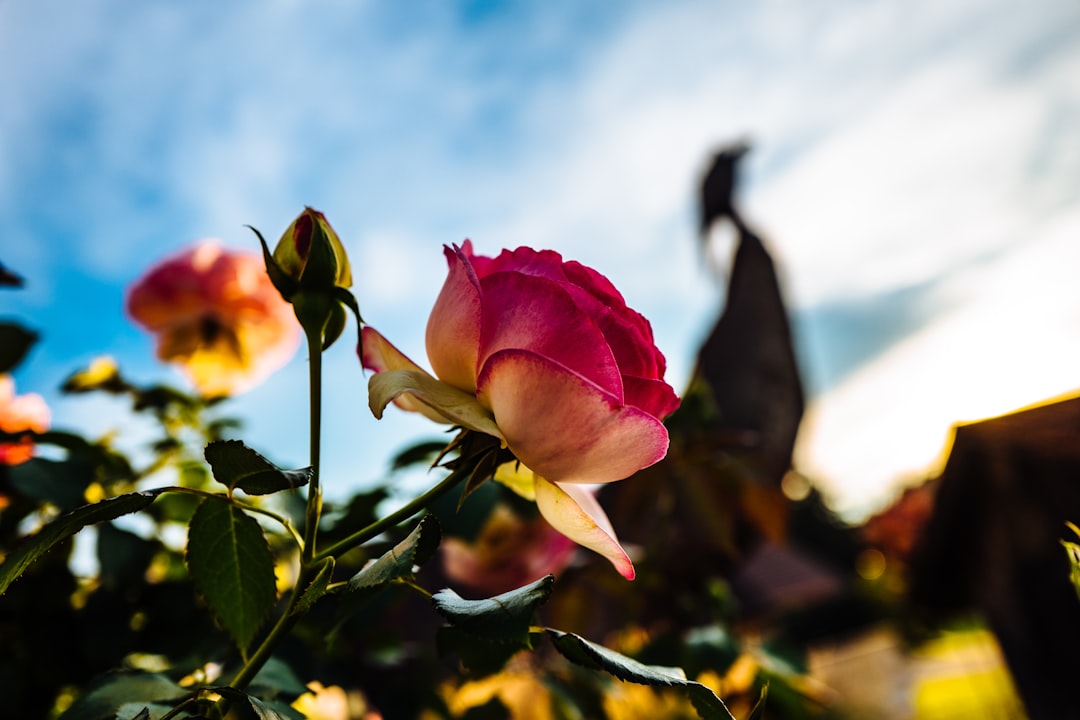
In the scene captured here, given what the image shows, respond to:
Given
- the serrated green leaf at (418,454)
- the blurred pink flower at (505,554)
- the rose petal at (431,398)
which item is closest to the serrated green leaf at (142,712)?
the rose petal at (431,398)

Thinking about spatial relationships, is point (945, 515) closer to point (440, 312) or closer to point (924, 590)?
point (924, 590)

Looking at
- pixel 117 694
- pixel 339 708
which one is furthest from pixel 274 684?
pixel 339 708

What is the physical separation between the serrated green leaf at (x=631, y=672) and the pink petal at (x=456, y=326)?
0.33 ft

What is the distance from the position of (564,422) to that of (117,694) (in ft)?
0.74

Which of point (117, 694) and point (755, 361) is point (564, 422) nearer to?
point (117, 694)

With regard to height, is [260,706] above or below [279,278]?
below

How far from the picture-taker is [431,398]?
9.8 inches

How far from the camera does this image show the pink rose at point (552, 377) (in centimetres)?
24

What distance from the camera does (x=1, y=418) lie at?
2.05 ft

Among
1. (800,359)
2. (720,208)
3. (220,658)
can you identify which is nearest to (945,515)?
(800,359)

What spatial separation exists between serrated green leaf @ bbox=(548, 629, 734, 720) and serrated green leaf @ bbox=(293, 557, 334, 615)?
8 cm

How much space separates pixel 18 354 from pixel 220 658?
28 centimetres

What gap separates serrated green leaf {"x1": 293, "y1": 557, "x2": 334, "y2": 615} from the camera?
23 centimetres

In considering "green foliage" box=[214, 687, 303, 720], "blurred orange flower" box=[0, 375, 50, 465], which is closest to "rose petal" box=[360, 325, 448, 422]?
"green foliage" box=[214, 687, 303, 720]
